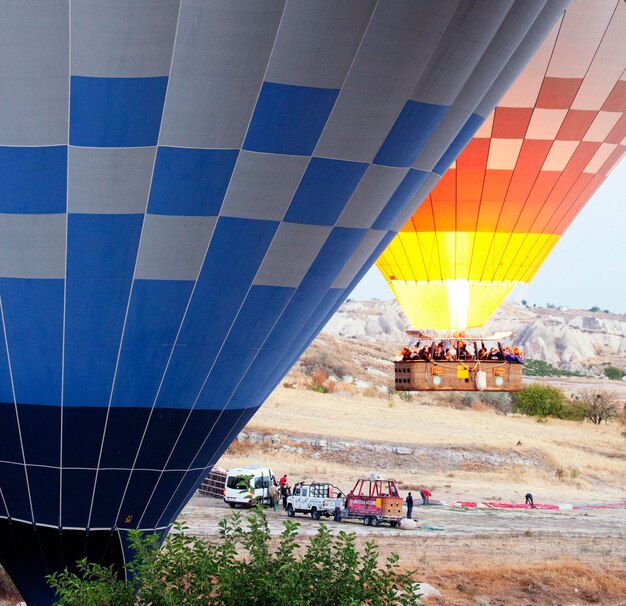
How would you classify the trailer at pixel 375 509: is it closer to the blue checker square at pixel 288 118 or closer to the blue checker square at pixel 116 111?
the blue checker square at pixel 288 118

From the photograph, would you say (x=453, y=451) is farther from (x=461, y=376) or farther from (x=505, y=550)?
(x=505, y=550)

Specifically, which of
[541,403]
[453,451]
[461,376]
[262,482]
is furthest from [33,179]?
[541,403]

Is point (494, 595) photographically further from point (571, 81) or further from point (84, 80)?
point (84, 80)

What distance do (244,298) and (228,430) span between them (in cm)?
138

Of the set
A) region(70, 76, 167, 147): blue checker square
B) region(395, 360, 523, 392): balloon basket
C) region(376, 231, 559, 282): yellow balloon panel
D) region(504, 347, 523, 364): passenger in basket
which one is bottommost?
region(395, 360, 523, 392): balloon basket

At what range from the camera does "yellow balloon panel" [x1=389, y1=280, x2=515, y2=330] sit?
1962cm

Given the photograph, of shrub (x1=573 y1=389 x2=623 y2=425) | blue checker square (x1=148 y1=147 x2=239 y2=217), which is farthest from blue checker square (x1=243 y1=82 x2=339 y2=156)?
shrub (x1=573 y1=389 x2=623 y2=425)

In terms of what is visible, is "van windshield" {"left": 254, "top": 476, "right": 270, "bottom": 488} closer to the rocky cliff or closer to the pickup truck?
the pickup truck

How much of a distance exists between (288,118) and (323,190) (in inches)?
28.5

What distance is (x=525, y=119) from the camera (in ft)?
56.3

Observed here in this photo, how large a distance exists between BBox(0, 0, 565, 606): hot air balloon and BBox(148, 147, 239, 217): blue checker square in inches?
0.6

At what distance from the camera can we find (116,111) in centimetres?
749

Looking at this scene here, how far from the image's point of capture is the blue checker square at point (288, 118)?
7672 mm

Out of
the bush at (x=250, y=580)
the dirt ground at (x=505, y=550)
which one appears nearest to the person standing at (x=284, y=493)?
the dirt ground at (x=505, y=550)
